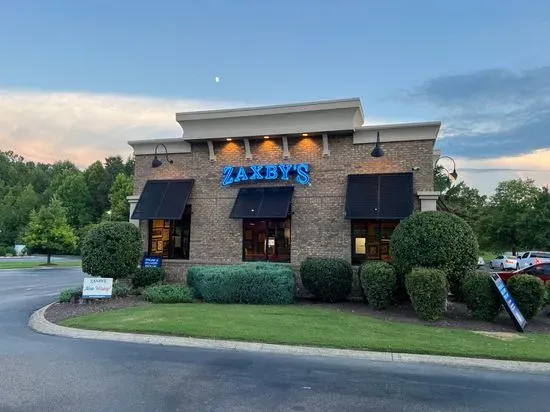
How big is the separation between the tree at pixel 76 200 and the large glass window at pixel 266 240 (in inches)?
2374

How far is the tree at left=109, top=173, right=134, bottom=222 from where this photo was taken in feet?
204

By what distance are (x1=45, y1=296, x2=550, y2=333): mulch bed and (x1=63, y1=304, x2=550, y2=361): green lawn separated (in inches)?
28.2

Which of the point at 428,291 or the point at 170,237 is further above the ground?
the point at 170,237

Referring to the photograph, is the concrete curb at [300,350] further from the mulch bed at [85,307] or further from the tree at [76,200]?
the tree at [76,200]

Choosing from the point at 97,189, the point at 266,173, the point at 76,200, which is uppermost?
the point at 97,189

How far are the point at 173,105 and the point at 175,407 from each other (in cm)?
2285

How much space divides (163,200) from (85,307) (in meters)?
5.56

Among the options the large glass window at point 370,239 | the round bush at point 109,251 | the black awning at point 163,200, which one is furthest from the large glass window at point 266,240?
the round bush at point 109,251

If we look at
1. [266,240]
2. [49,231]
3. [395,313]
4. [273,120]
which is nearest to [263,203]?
[266,240]

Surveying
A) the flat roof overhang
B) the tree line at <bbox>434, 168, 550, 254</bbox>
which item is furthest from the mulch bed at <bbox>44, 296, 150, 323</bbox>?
the tree line at <bbox>434, 168, 550, 254</bbox>

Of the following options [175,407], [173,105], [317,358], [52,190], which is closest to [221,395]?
[175,407]

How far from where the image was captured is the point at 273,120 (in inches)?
668

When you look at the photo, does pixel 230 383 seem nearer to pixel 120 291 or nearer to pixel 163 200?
pixel 120 291

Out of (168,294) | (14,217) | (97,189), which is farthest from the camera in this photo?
(97,189)
